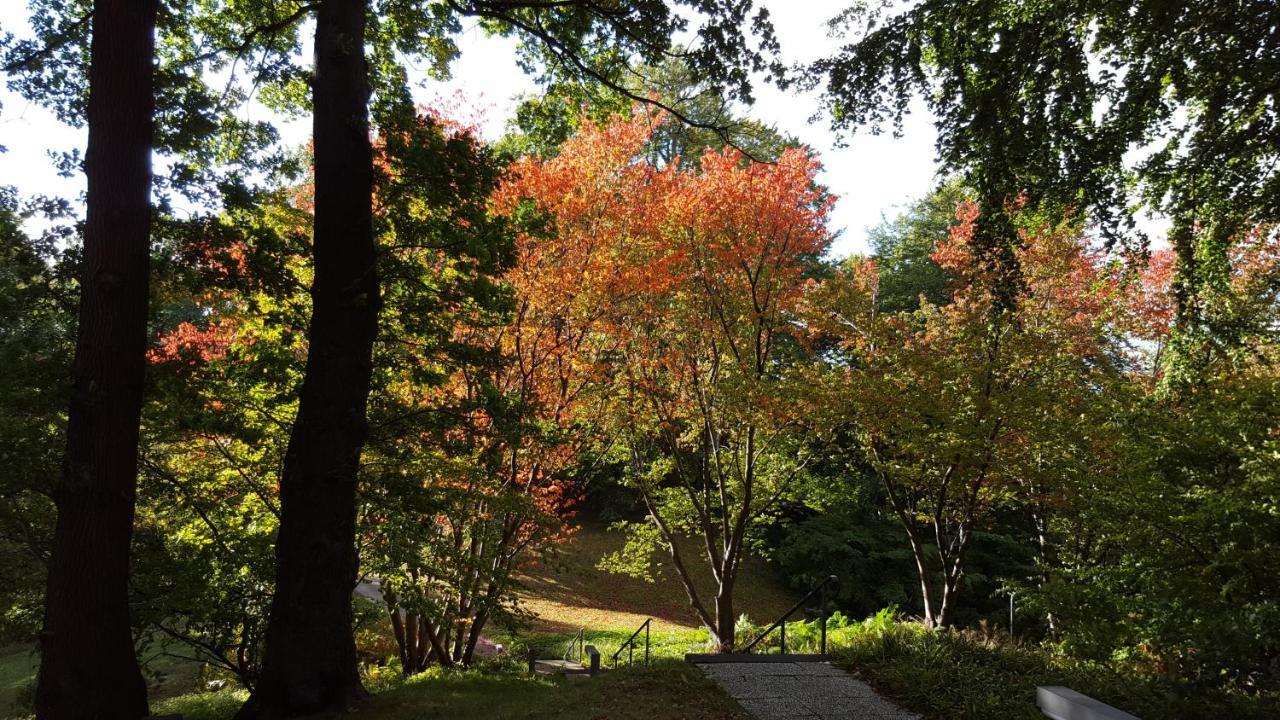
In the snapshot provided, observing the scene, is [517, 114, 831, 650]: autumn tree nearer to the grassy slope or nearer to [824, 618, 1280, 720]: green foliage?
[824, 618, 1280, 720]: green foliage

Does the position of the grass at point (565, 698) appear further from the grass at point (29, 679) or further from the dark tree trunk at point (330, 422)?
the grass at point (29, 679)

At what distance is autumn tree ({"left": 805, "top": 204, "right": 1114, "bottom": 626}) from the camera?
9031 mm

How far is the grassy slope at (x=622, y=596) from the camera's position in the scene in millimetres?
18344

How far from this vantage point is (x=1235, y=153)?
5309mm

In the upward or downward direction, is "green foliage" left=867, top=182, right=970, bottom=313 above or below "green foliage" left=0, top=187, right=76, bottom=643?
above

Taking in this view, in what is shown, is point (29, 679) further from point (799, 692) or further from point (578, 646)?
point (799, 692)

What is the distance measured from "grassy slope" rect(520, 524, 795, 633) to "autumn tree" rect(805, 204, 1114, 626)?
9.02 m

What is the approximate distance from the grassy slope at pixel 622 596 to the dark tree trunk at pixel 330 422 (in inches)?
509

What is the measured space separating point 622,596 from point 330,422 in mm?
17078

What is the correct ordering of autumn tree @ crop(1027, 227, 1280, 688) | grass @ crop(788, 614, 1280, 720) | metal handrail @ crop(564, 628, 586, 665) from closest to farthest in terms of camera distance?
grass @ crop(788, 614, 1280, 720)
autumn tree @ crop(1027, 227, 1280, 688)
metal handrail @ crop(564, 628, 586, 665)

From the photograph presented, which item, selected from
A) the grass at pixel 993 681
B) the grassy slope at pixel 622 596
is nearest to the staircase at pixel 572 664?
the grassy slope at pixel 622 596

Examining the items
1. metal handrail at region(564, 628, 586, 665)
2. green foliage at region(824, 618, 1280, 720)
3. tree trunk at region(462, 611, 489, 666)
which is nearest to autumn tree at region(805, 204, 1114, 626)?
green foliage at region(824, 618, 1280, 720)

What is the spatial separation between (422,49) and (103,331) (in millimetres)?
4966

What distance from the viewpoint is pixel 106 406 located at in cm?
468
